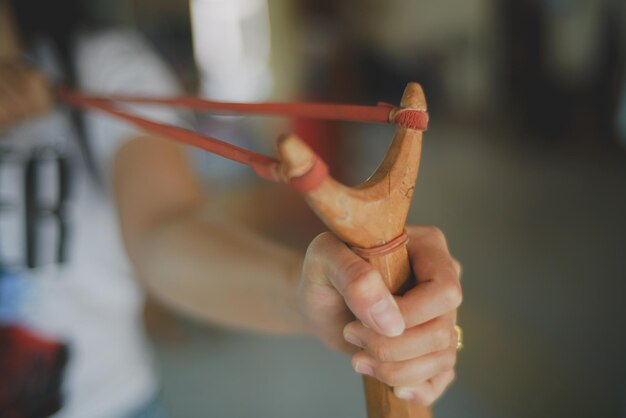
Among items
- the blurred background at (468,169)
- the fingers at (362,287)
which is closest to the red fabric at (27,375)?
the blurred background at (468,169)

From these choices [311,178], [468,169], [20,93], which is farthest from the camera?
[468,169]

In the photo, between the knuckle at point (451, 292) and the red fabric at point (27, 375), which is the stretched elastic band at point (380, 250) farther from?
the red fabric at point (27, 375)

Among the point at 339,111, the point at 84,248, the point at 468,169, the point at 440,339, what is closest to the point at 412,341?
the point at 440,339

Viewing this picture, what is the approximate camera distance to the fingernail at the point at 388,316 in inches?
8.7

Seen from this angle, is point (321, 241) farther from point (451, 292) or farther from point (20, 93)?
point (20, 93)

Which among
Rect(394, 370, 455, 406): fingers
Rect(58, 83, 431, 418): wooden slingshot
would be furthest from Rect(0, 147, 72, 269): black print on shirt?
Rect(394, 370, 455, 406): fingers

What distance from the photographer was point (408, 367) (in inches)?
9.8

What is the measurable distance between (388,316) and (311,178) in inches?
3.2

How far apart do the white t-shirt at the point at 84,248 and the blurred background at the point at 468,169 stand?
28cm

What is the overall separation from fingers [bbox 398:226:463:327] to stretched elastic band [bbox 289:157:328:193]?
3.3 inches

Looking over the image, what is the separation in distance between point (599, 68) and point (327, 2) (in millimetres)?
2027

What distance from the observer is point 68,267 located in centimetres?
54

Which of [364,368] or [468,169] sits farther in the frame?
[468,169]

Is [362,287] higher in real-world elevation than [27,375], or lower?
lower
